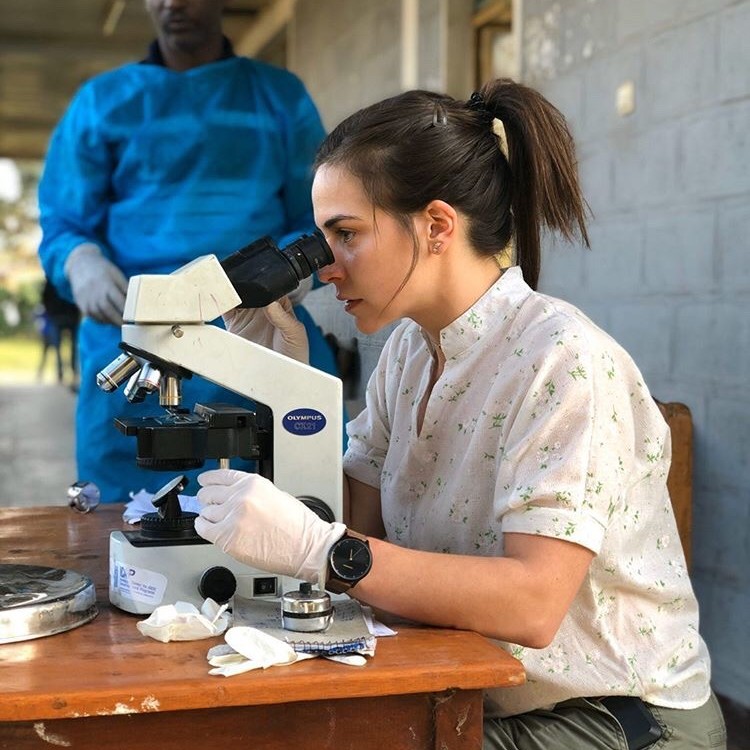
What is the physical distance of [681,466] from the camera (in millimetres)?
2605

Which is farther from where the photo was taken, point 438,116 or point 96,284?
point 96,284

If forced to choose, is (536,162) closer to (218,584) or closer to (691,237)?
(218,584)

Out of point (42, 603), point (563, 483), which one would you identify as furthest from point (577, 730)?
point (42, 603)

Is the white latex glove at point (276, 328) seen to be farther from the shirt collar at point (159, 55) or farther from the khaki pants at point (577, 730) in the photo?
the shirt collar at point (159, 55)

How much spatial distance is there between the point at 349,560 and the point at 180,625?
0.56 ft

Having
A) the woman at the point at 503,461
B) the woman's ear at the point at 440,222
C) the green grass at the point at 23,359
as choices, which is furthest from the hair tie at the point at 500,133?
the green grass at the point at 23,359

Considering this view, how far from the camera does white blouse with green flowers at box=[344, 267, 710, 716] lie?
3.94 feet

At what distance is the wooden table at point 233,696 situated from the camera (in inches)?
37.5

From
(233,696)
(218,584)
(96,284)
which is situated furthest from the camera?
(96,284)

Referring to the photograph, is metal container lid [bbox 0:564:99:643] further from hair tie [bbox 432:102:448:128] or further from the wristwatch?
hair tie [bbox 432:102:448:128]

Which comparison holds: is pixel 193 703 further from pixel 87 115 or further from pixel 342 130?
pixel 87 115

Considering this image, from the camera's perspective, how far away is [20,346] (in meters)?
21.0

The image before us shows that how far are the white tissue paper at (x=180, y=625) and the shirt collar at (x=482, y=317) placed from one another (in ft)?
1.47

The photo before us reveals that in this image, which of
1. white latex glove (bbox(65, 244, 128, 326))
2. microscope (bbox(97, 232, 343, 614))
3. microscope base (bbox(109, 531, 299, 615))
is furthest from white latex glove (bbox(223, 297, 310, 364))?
white latex glove (bbox(65, 244, 128, 326))
